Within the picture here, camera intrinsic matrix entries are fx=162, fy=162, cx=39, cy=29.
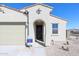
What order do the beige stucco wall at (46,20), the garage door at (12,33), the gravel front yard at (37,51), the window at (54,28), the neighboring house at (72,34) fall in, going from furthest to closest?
the neighboring house at (72,34)
the window at (54,28)
the beige stucco wall at (46,20)
the garage door at (12,33)
the gravel front yard at (37,51)

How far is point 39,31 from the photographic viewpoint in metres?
17.8

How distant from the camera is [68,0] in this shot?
13.8m

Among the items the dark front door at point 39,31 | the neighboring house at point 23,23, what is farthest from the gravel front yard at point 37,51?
the dark front door at point 39,31

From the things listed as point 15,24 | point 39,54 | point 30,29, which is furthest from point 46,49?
point 15,24

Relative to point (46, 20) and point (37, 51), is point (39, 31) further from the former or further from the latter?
point (37, 51)

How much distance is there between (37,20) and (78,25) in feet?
15.2

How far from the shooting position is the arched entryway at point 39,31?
55.0 feet

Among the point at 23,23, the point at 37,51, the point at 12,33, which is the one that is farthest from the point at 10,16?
the point at 37,51

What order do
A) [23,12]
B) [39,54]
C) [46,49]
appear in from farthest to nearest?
[23,12], [46,49], [39,54]

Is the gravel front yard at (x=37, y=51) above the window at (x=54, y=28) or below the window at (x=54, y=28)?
below

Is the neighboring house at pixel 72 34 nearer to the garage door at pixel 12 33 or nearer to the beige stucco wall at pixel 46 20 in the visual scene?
the beige stucco wall at pixel 46 20

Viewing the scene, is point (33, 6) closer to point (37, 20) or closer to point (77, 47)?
point (37, 20)

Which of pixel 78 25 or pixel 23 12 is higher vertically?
pixel 23 12

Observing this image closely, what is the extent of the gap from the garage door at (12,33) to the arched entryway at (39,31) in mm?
1597
